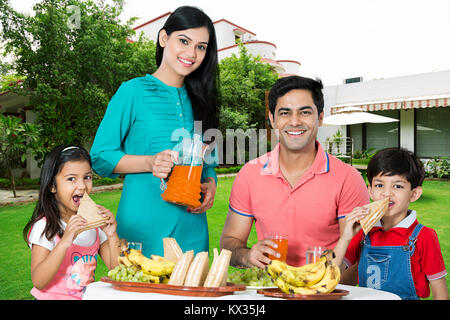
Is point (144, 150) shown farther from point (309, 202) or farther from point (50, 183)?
point (309, 202)

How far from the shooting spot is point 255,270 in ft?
4.60

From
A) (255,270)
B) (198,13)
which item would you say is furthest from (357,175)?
(198,13)

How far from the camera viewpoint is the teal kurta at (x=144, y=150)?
174 cm

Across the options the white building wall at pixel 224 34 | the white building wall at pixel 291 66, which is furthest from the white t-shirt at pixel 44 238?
the white building wall at pixel 291 66

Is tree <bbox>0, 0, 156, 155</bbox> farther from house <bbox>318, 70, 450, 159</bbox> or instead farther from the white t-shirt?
the white t-shirt

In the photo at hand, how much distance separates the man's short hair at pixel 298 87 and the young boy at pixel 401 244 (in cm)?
38

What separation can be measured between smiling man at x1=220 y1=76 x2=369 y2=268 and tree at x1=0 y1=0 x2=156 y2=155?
30.3 feet

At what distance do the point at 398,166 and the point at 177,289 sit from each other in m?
1.07

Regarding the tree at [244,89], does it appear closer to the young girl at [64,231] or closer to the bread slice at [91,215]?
the young girl at [64,231]

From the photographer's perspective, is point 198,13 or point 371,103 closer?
point 198,13

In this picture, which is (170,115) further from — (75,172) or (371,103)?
(371,103)

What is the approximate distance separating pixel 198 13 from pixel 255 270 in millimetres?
1116

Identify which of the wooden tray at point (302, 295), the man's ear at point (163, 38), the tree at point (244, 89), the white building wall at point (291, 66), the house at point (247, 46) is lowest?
the wooden tray at point (302, 295)

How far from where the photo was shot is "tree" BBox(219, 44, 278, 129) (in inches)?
683
